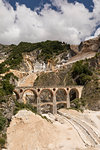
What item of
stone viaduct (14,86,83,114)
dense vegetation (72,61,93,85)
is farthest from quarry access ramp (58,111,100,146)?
dense vegetation (72,61,93,85)

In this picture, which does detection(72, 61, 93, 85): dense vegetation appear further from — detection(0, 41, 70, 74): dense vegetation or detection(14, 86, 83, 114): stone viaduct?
detection(0, 41, 70, 74): dense vegetation

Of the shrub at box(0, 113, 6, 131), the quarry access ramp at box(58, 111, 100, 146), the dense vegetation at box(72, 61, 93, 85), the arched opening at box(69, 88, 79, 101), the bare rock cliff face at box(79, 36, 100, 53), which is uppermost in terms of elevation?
the bare rock cliff face at box(79, 36, 100, 53)

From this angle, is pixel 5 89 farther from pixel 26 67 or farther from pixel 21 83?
pixel 26 67

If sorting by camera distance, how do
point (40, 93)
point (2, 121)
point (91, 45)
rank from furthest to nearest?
point (91, 45), point (40, 93), point (2, 121)

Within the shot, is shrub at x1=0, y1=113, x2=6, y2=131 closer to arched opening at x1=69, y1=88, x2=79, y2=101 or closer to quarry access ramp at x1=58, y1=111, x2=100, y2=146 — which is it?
quarry access ramp at x1=58, y1=111, x2=100, y2=146

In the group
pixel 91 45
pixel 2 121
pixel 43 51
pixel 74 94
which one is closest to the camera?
pixel 2 121

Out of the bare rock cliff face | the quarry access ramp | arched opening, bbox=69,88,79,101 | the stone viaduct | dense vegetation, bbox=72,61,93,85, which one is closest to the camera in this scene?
the quarry access ramp

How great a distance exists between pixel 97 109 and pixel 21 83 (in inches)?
1542

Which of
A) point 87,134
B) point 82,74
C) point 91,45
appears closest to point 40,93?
point 82,74

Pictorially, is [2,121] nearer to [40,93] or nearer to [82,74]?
[40,93]

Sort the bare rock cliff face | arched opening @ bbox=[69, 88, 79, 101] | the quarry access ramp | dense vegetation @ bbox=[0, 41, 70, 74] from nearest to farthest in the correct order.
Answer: the quarry access ramp
arched opening @ bbox=[69, 88, 79, 101]
the bare rock cliff face
dense vegetation @ bbox=[0, 41, 70, 74]

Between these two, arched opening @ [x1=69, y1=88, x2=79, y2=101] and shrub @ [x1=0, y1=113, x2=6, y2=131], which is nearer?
shrub @ [x1=0, y1=113, x2=6, y2=131]

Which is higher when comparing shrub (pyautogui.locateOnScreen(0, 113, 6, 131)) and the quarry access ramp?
shrub (pyautogui.locateOnScreen(0, 113, 6, 131))

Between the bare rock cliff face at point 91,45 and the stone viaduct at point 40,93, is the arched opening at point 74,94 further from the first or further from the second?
the bare rock cliff face at point 91,45
